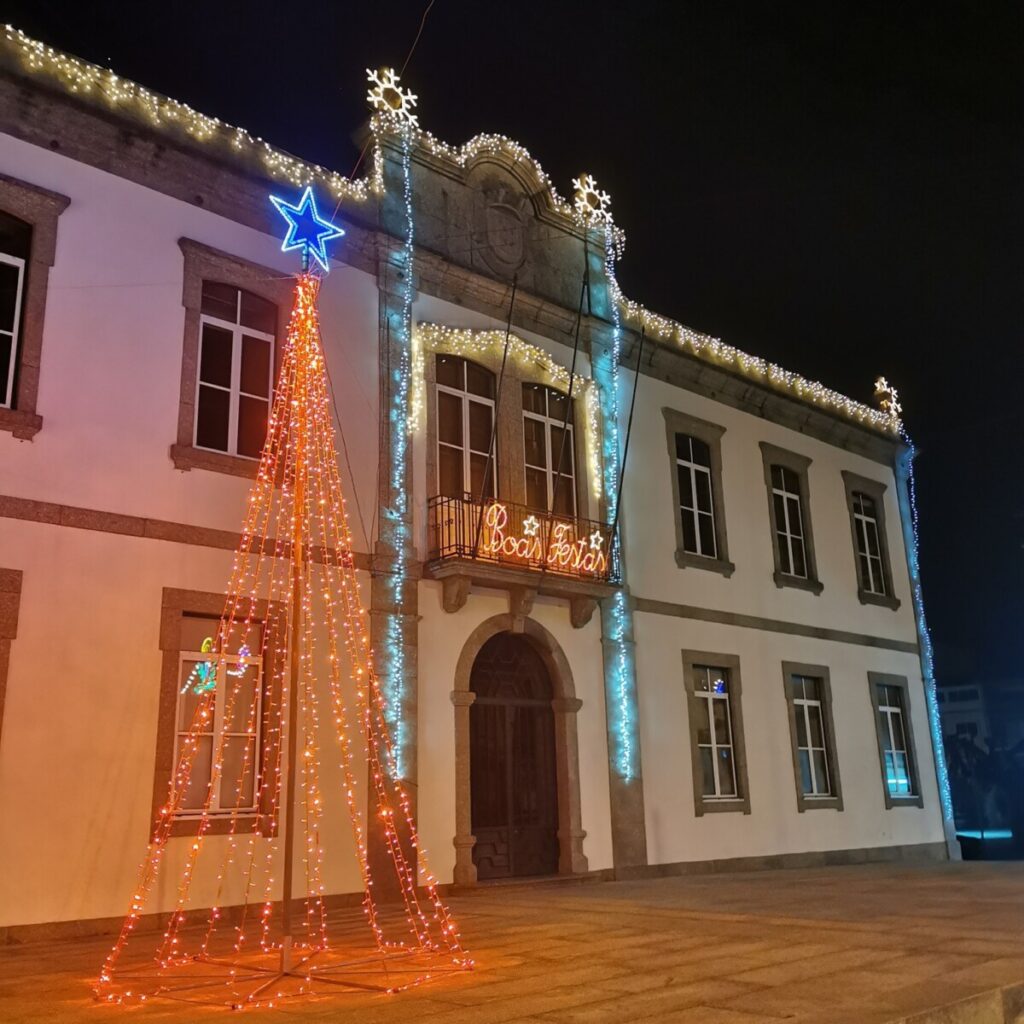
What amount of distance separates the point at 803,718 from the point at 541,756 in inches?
203

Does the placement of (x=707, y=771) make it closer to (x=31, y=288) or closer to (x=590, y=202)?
(x=590, y=202)

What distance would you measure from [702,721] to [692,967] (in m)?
7.94

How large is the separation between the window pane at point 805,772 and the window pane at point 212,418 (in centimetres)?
938

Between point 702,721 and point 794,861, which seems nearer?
point 702,721

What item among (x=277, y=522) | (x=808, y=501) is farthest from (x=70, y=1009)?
(x=808, y=501)

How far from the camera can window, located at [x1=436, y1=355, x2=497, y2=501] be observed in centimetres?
1152

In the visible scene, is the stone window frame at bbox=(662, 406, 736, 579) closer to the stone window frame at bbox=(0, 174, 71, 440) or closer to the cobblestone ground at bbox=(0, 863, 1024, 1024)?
the cobblestone ground at bbox=(0, 863, 1024, 1024)

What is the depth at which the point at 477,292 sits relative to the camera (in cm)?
1218

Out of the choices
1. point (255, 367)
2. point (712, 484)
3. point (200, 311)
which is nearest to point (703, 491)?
point (712, 484)

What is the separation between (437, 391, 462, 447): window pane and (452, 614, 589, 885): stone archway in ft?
6.98

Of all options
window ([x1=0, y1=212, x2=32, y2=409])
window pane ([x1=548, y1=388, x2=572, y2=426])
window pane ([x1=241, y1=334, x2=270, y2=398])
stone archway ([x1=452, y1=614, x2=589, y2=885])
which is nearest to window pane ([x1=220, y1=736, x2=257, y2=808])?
stone archway ([x1=452, y1=614, x2=589, y2=885])

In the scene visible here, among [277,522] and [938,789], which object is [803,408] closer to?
[938,789]

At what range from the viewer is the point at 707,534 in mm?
14500

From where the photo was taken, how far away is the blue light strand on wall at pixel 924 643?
1688 cm
